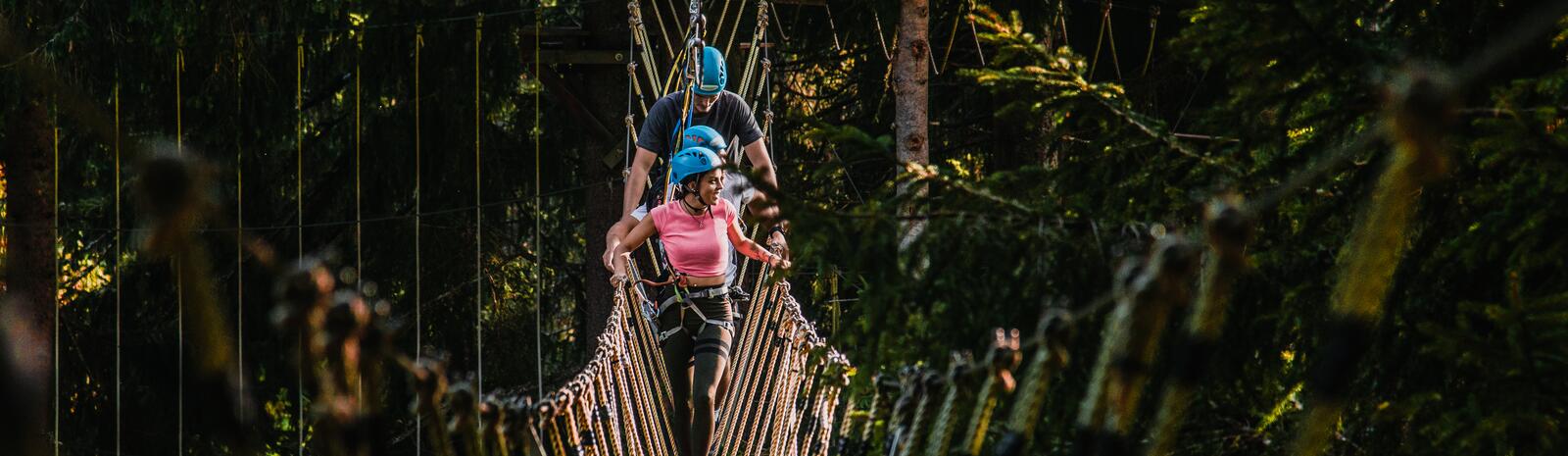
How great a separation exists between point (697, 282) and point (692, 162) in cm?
32

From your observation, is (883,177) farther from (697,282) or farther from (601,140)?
(697,282)

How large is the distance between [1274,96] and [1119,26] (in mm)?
5474

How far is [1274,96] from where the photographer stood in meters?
2.62

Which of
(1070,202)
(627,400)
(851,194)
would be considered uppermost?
(851,194)

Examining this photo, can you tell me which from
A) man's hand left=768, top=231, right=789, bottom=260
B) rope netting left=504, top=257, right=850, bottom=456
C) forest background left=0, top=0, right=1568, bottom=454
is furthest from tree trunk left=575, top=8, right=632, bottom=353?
man's hand left=768, top=231, right=789, bottom=260

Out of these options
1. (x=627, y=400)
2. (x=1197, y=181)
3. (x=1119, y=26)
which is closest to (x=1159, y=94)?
(x=1119, y=26)

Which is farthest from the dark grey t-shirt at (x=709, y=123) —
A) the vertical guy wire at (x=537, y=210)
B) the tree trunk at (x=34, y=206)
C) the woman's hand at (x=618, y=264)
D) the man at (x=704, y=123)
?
the tree trunk at (x=34, y=206)

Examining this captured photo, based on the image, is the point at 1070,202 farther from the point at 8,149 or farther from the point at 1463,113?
the point at 8,149

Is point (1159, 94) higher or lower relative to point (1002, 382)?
higher

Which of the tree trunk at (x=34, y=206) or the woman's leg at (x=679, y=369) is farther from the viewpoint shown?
the tree trunk at (x=34, y=206)

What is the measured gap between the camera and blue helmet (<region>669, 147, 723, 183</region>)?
429 cm

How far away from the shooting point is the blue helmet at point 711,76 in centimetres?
505

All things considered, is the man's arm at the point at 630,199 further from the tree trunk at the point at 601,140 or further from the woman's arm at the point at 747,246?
the tree trunk at the point at 601,140

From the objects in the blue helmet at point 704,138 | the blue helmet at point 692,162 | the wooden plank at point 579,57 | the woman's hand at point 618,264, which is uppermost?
the wooden plank at point 579,57
